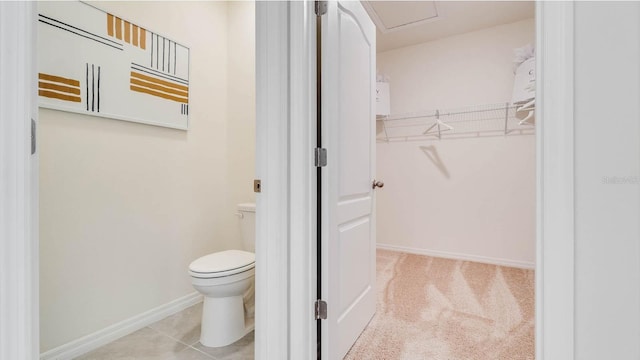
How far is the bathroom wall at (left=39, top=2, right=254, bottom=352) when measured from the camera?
155cm

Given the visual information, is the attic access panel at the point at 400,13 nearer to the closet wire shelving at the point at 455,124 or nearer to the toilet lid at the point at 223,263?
the closet wire shelving at the point at 455,124

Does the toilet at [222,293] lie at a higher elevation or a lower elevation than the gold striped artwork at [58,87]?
lower

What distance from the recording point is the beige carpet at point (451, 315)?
63.1 inches

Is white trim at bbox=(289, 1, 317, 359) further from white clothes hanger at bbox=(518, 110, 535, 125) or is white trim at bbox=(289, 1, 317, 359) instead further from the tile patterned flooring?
white clothes hanger at bbox=(518, 110, 535, 125)

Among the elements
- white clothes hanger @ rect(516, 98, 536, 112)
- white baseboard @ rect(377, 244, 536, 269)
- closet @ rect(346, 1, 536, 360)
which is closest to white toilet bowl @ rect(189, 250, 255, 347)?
closet @ rect(346, 1, 536, 360)

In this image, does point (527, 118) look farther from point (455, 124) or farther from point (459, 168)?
point (459, 168)

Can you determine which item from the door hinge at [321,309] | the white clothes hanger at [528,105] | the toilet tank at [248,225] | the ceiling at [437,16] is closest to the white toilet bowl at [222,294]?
the toilet tank at [248,225]

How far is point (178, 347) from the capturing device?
1.66 meters

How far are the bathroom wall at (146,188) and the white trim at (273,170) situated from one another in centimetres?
107

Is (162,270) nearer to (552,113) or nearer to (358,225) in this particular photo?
(358,225)

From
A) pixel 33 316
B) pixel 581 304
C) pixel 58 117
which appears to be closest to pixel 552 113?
pixel 581 304

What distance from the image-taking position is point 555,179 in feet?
2.69

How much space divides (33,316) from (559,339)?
4.48ft

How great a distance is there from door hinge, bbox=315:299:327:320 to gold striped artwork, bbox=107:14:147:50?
6.15 feet
